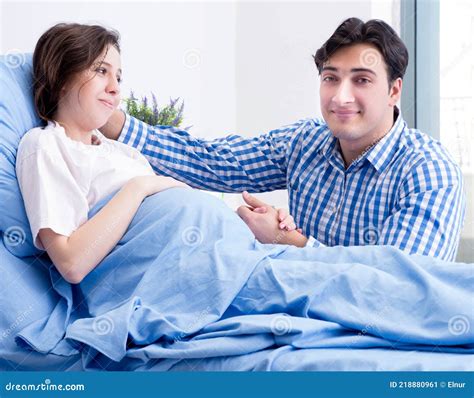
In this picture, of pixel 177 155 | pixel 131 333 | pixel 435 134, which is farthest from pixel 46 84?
pixel 435 134

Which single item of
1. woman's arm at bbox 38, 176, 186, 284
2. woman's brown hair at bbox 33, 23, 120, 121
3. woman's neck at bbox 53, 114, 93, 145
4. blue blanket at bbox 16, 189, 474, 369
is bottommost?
blue blanket at bbox 16, 189, 474, 369

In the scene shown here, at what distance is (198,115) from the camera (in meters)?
2.76

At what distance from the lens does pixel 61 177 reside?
1374 mm

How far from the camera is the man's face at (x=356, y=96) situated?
1754 mm

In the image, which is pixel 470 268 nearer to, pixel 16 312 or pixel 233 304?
pixel 233 304

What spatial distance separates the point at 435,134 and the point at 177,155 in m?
1.22

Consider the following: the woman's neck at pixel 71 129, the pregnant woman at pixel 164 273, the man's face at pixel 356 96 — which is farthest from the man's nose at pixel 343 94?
the woman's neck at pixel 71 129

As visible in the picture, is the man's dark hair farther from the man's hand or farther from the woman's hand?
the woman's hand

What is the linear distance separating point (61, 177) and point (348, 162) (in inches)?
28.3

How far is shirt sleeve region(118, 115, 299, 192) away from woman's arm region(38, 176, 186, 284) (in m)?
0.46

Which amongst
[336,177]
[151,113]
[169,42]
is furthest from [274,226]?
[169,42]

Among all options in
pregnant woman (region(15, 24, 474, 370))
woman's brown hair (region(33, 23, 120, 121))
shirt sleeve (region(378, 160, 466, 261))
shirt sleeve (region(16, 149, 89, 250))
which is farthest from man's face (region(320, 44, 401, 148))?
shirt sleeve (region(16, 149, 89, 250))

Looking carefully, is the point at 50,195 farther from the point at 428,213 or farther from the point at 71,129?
the point at 428,213

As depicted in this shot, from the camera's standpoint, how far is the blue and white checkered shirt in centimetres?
161
